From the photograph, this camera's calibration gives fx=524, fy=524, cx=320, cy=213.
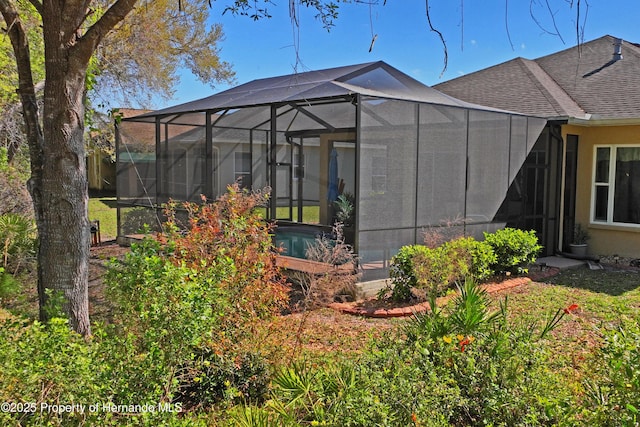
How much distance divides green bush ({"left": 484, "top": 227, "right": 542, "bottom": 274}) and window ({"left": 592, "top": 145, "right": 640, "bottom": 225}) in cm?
301

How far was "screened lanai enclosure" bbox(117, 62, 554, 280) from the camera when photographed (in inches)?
300

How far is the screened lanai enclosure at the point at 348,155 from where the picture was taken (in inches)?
300

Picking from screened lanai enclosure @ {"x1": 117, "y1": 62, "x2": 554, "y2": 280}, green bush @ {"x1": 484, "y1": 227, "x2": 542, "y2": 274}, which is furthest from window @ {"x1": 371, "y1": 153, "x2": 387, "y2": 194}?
green bush @ {"x1": 484, "y1": 227, "x2": 542, "y2": 274}

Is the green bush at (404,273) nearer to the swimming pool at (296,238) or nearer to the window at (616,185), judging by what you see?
the swimming pool at (296,238)

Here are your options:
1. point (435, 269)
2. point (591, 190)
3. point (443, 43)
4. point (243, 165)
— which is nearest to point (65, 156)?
point (443, 43)

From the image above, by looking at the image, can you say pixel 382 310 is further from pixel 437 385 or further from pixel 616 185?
pixel 616 185

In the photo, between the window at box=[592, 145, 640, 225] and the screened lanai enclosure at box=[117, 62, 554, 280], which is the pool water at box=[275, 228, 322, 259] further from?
the window at box=[592, 145, 640, 225]

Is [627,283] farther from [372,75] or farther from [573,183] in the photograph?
[372,75]

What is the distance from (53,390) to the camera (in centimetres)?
250

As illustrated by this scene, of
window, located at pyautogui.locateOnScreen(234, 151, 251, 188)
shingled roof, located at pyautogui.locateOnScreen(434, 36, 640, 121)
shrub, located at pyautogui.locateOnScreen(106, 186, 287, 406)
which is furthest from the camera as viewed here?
window, located at pyautogui.locateOnScreen(234, 151, 251, 188)

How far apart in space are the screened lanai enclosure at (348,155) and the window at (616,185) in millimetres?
1181

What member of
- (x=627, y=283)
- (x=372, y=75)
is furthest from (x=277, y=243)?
(x=627, y=283)

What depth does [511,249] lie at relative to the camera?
341 inches

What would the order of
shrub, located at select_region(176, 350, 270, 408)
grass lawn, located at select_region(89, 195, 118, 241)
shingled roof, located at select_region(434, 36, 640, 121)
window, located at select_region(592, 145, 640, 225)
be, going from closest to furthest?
shrub, located at select_region(176, 350, 270, 408), window, located at select_region(592, 145, 640, 225), shingled roof, located at select_region(434, 36, 640, 121), grass lawn, located at select_region(89, 195, 118, 241)
